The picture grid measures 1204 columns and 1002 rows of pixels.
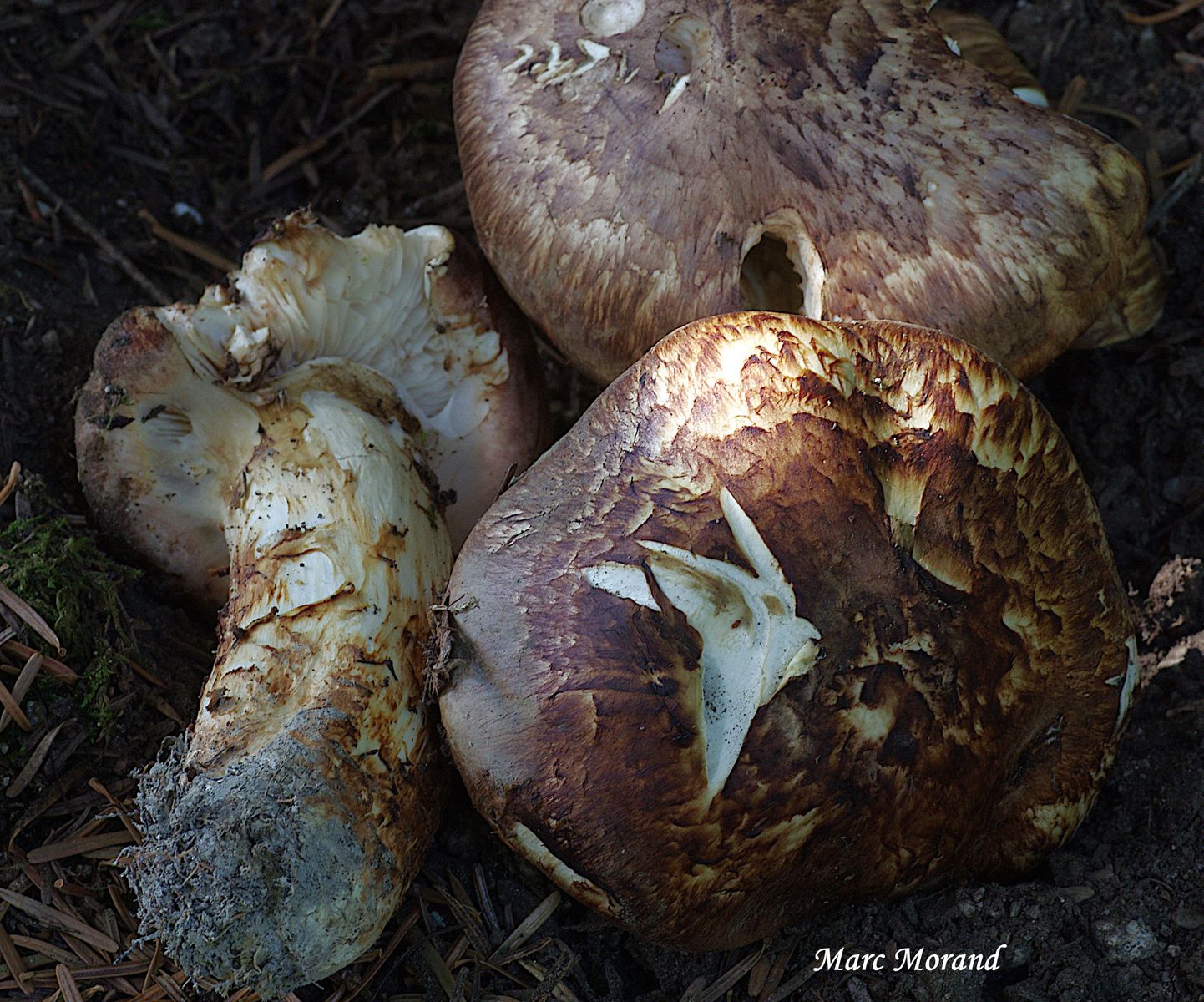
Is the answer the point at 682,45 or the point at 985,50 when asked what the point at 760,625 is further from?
the point at 985,50

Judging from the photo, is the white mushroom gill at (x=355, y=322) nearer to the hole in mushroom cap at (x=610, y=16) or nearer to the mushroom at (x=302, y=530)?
the mushroom at (x=302, y=530)

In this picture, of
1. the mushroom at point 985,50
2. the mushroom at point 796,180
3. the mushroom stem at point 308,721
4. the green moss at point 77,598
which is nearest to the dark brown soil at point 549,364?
the green moss at point 77,598

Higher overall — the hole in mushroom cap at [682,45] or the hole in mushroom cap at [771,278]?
the hole in mushroom cap at [682,45]

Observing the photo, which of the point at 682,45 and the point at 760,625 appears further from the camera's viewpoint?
the point at 682,45

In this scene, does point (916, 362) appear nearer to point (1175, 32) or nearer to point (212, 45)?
point (1175, 32)

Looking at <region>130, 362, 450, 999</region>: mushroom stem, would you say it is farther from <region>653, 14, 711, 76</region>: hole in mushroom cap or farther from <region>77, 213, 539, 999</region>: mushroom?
<region>653, 14, 711, 76</region>: hole in mushroom cap

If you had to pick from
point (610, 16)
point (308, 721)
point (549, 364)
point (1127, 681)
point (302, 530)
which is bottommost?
point (1127, 681)

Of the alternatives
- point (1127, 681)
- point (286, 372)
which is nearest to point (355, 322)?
point (286, 372)

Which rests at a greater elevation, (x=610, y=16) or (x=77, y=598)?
(x=610, y=16)

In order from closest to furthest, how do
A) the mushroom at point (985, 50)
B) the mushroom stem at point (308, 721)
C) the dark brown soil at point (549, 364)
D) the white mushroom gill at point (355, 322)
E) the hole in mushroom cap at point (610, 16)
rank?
1. the mushroom stem at point (308, 721)
2. the dark brown soil at point (549, 364)
3. the white mushroom gill at point (355, 322)
4. the hole in mushroom cap at point (610, 16)
5. the mushroom at point (985, 50)
